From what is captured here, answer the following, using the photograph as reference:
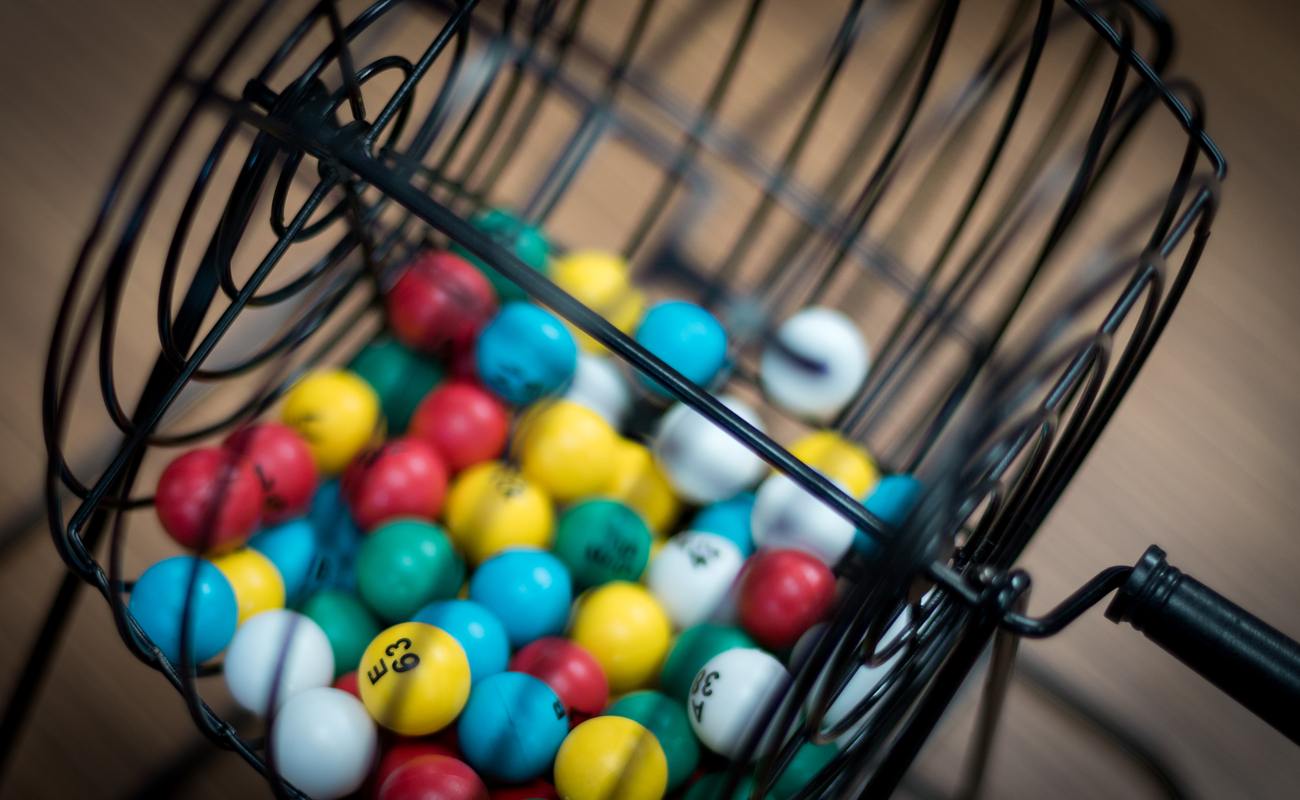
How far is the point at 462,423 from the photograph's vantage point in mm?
704

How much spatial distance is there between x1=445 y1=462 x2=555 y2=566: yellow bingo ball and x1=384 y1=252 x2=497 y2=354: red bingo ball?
97 millimetres

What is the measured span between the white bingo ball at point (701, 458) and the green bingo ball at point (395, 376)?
17 cm

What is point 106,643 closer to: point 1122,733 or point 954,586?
point 954,586

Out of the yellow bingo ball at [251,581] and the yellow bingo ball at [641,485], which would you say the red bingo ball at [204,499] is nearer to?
the yellow bingo ball at [251,581]

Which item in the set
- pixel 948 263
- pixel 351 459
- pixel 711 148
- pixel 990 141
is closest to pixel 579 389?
pixel 351 459

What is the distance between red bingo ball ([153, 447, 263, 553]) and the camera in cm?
59

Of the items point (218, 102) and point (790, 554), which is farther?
point (790, 554)

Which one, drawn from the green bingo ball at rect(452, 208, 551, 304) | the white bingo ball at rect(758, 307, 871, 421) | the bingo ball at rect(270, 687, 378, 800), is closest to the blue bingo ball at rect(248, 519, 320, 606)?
the bingo ball at rect(270, 687, 378, 800)

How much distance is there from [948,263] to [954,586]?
0.69 metres

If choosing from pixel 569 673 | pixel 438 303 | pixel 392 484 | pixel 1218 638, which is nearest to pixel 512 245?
pixel 438 303

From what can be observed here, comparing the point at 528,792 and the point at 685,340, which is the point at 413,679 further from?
the point at 685,340

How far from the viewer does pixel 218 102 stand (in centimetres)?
43

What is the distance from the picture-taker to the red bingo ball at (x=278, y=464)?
625mm

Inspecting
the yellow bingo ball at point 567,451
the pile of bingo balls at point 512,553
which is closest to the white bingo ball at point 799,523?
the pile of bingo balls at point 512,553
